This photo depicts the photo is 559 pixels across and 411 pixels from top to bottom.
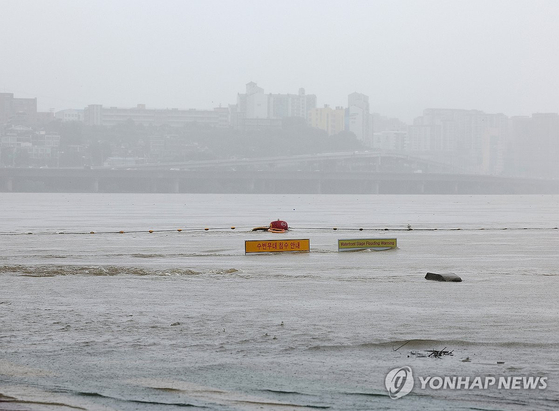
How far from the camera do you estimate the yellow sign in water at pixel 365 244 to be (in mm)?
35000

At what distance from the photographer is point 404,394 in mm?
10352

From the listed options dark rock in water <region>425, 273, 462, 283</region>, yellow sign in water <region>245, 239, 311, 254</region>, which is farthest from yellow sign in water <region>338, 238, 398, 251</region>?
dark rock in water <region>425, 273, 462, 283</region>

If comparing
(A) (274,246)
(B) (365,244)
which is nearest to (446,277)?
(A) (274,246)

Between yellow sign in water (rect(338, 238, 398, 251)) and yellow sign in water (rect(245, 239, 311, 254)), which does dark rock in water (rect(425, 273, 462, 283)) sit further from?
yellow sign in water (rect(338, 238, 398, 251))

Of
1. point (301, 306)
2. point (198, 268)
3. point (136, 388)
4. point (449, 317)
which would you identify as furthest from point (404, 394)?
point (198, 268)

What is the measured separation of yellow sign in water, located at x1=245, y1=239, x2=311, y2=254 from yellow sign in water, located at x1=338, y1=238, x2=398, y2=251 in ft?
4.65

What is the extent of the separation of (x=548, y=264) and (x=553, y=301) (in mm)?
10434

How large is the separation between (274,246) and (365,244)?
13.3 feet

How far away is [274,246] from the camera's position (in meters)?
33.9

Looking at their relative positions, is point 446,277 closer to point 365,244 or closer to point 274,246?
point 274,246

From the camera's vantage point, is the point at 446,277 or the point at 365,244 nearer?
the point at 446,277

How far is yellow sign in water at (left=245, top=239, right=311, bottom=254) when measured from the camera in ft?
109

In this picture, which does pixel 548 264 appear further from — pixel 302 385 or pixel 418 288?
pixel 302 385

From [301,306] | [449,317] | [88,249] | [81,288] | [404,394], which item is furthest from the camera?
[88,249]
